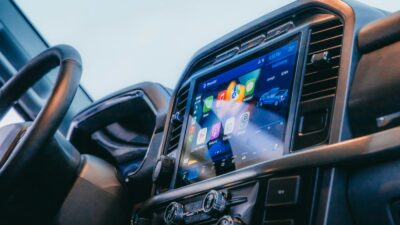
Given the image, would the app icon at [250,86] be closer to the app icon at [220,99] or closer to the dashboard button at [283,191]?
the app icon at [220,99]

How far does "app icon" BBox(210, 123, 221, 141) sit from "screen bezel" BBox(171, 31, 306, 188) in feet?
0.32

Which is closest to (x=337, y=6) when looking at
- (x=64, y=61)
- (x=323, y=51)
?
(x=323, y=51)

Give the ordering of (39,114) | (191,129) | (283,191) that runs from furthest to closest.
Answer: (191,129), (39,114), (283,191)

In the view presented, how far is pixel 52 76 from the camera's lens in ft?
7.18

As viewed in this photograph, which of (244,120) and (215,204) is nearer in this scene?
(215,204)

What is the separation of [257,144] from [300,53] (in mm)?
169

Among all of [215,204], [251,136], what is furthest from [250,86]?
[215,204]

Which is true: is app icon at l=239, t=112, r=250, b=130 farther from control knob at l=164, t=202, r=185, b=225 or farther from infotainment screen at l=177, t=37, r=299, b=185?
control knob at l=164, t=202, r=185, b=225

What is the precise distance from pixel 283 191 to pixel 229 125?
26 cm

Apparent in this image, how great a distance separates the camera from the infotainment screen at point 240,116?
902mm

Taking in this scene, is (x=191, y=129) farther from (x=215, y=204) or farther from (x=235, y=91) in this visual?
(x=215, y=204)

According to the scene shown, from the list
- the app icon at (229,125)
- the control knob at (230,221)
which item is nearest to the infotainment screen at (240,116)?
the app icon at (229,125)

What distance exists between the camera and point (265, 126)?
912mm

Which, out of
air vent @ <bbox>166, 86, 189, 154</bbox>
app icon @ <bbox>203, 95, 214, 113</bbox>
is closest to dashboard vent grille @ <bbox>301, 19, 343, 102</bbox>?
app icon @ <bbox>203, 95, 214, 113</bbox>
